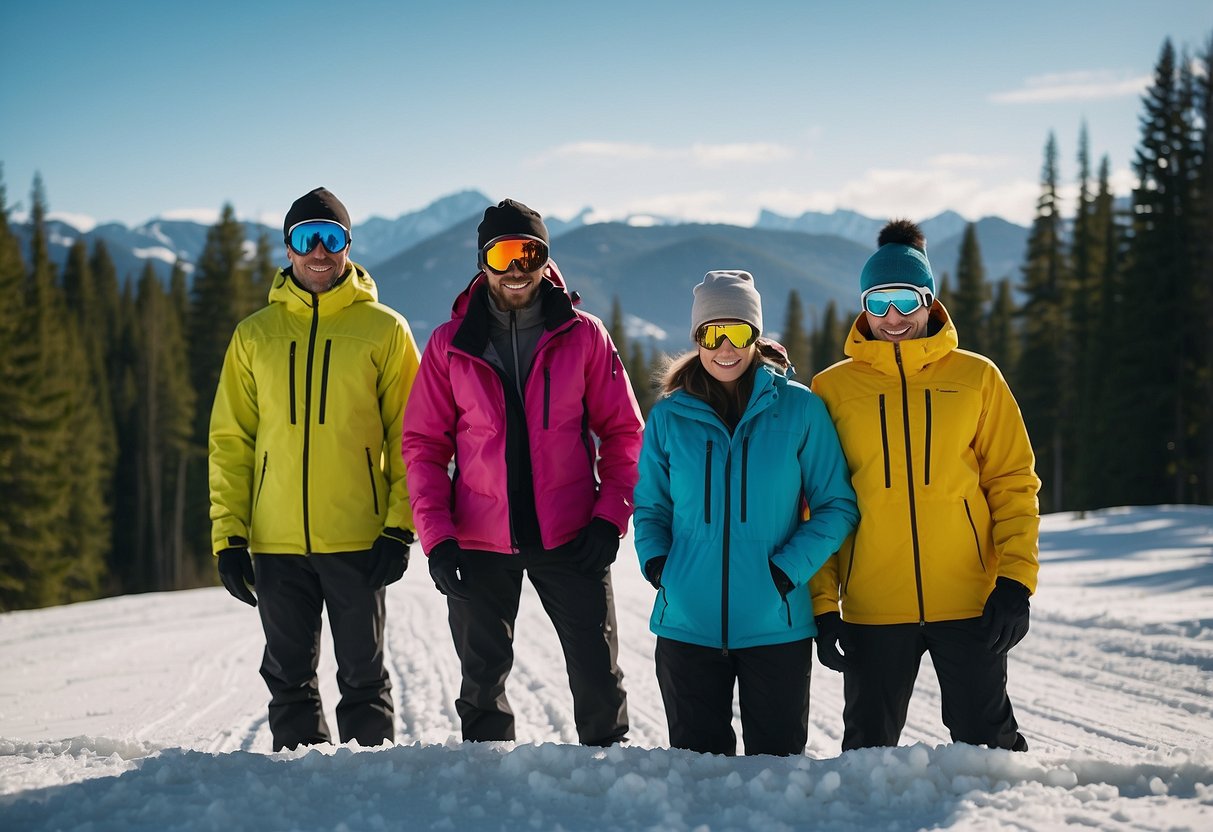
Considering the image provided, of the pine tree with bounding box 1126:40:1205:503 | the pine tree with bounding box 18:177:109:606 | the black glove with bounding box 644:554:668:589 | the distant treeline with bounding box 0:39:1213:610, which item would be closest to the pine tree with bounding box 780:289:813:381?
the distant treeline with bounding box 0:39:1213:610

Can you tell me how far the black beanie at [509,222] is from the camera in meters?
3.82

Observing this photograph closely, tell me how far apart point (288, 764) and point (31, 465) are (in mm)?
25606

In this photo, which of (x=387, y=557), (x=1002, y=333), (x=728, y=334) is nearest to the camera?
(x=728, y=334)

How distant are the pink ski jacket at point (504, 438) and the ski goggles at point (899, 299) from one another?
1.06 m

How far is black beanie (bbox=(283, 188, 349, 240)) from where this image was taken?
4.12m

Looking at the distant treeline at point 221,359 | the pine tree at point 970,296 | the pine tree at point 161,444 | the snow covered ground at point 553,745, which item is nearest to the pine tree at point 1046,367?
the distant treeline at point 221,359

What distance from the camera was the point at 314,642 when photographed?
13.4ft

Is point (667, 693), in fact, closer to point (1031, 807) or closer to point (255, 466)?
point (1031, 807)

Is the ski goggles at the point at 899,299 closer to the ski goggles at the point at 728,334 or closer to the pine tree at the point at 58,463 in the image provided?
the ski goggles at the point at 728,334

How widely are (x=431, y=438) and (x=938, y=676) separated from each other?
2.16m

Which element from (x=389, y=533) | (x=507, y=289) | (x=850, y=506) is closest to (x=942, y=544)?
(x=850, y=506)

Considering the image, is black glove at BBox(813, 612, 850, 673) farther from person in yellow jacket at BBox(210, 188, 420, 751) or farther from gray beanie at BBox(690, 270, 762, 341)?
person in yellow jacket at BBox(210, 188, 420, 751)

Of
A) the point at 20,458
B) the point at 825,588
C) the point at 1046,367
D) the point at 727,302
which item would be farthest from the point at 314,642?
the point at 1046,367

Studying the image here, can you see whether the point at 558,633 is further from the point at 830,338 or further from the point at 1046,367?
the point at 830,338
